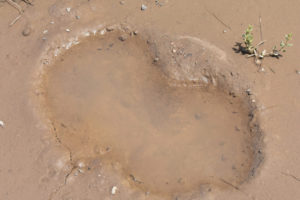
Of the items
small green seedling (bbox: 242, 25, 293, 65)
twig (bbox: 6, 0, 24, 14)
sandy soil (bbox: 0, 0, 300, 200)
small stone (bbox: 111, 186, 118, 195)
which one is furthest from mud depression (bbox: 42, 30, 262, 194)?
twig (bbox: 6, 0, 24, 14)

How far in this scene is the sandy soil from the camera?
3.44 m

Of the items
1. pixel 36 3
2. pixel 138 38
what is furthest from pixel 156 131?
pixel 36 3

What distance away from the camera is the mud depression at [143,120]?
3.52 metres

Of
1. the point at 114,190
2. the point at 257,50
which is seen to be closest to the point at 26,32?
the point at 114,190

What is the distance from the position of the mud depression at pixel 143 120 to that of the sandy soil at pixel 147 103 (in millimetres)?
13

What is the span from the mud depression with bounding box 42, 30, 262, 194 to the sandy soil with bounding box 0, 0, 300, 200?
13 millimetres

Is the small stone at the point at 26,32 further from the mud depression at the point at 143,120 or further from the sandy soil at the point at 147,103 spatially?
the mud depression at the point at 143,120

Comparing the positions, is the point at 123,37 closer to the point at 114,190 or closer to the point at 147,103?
the point at 147,103

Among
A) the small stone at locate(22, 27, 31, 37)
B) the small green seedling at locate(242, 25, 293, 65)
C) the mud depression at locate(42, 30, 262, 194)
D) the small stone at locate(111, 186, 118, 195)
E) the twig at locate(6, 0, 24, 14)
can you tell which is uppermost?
the twig at locate(6, 0, 24, 14)

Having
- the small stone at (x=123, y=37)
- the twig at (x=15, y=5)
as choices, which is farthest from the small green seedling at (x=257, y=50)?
the twig at (x=15, y=5)

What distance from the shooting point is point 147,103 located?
13.2ft

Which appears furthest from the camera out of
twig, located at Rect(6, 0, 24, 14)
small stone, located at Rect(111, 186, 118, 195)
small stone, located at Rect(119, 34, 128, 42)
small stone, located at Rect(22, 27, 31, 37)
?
twig, located at Rect(6, 0, 24, 14)

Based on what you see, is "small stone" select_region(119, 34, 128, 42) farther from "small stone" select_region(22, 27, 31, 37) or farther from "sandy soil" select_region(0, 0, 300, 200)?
"small stone" select_region(22, 27, 31, 37)

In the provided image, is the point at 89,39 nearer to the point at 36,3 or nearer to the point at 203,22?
the point at 36,3
